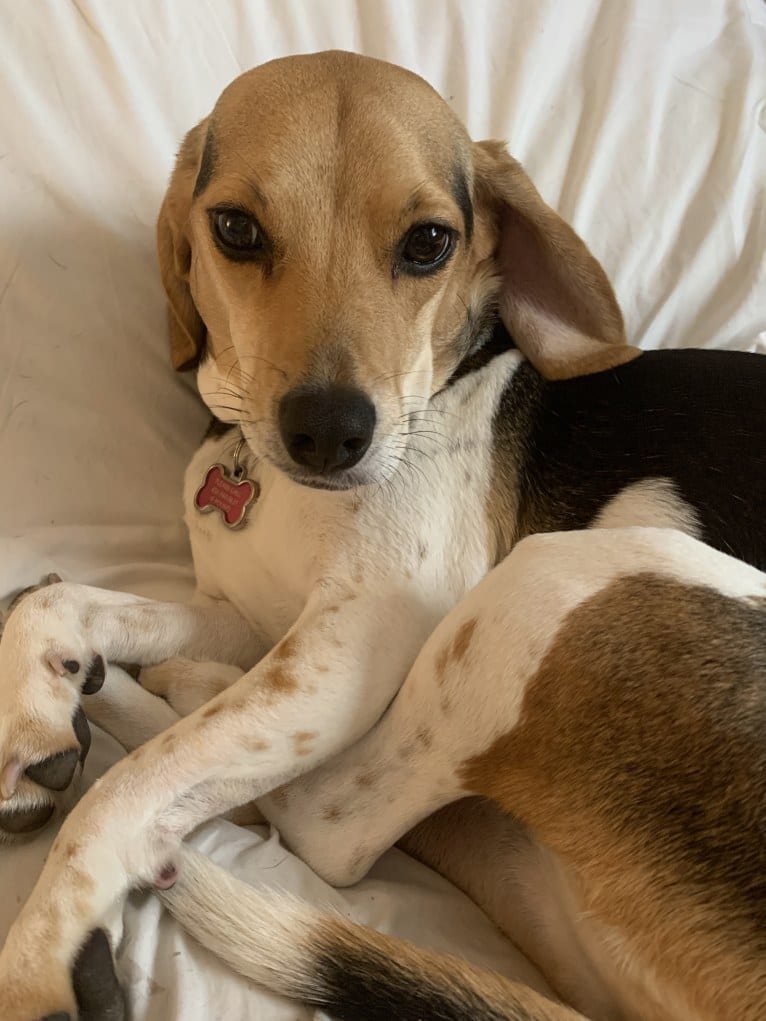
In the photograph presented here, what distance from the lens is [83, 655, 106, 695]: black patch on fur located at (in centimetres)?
190

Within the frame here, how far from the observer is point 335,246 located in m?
1.70

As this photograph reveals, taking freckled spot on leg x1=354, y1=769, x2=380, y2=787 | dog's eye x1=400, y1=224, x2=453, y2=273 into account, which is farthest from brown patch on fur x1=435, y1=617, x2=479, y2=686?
dog's eye x1=400, y1=224, x2=453, y2=273

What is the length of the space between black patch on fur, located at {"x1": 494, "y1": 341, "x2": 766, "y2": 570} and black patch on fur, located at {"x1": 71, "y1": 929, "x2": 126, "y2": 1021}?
1.21 metres

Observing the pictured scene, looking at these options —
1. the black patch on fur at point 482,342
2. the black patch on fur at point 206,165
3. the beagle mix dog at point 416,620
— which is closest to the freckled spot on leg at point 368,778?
the beagle mix dog at point 416,620

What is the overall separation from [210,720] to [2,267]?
4.20 feet

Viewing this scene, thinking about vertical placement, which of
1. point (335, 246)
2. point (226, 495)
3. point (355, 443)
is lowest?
point (226, 495)

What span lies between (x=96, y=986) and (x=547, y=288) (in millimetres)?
1760

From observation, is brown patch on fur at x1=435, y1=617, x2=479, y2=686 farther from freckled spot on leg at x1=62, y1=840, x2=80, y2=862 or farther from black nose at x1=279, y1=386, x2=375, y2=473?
freckled spot on leg at x1=62, y1=840, x2=80, y2=862

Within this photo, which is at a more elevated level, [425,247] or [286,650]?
[425,247]

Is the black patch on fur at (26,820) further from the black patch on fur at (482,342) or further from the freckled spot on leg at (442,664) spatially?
the black patch on fur at (482,342)

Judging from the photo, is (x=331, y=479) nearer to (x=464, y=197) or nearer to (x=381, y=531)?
(x=381, y=531)

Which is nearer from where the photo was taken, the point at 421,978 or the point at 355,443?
the point at 421,978

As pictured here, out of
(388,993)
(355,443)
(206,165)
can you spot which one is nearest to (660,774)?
(388,993)

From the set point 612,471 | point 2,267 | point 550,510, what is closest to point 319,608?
point 550,510
